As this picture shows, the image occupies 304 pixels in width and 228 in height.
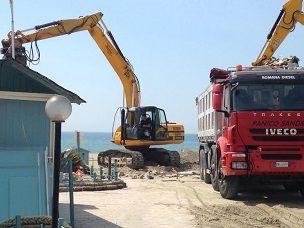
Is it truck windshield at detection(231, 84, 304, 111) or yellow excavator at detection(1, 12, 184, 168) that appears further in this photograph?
yellow excavator at detection(1, 12, 184, 168)

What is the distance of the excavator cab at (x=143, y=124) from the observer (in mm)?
27656

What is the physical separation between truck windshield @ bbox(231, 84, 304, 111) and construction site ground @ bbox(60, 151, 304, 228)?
257 centimetres

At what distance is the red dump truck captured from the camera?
571 inches

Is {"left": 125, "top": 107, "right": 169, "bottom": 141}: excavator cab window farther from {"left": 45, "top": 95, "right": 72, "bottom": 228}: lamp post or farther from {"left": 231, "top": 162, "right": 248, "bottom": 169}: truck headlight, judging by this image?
{"left": 45, "top": 95, "right": 72, "bottom": 228}: lamp post

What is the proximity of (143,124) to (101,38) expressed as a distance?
474 cm

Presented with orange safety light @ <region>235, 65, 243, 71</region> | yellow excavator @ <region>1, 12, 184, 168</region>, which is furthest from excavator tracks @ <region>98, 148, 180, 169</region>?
orange safety light @ <region>235, 65, 243, 71</region>

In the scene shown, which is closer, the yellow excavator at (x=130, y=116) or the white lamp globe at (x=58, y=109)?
the white lamp globe at (x=58, y=109)

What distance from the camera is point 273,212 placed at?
13.3 meters

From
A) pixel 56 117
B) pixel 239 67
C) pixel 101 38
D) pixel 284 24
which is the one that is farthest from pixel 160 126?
pixel 56 117

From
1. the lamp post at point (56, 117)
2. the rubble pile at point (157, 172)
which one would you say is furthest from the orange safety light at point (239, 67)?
the lamp post at point (56, 117)

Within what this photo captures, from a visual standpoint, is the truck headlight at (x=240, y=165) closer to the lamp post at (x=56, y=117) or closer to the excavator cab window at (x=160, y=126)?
the lamp post at (x=56, y=117)

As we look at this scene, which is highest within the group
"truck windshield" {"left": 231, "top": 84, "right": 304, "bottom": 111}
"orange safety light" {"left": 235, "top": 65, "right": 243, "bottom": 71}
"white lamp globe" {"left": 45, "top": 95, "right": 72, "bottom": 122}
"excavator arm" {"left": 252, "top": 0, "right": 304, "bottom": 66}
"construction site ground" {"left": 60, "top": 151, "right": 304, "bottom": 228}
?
"excavator arm" {"left": 252, "top": 0, "right": 304, "bottom": 66}

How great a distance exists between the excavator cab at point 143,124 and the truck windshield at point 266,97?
13.1 meters

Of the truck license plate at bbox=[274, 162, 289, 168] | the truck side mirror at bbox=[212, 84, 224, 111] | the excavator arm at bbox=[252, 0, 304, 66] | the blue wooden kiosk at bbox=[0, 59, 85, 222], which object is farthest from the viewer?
the excavator arm at bbox=[252, 0, 304, 66]
